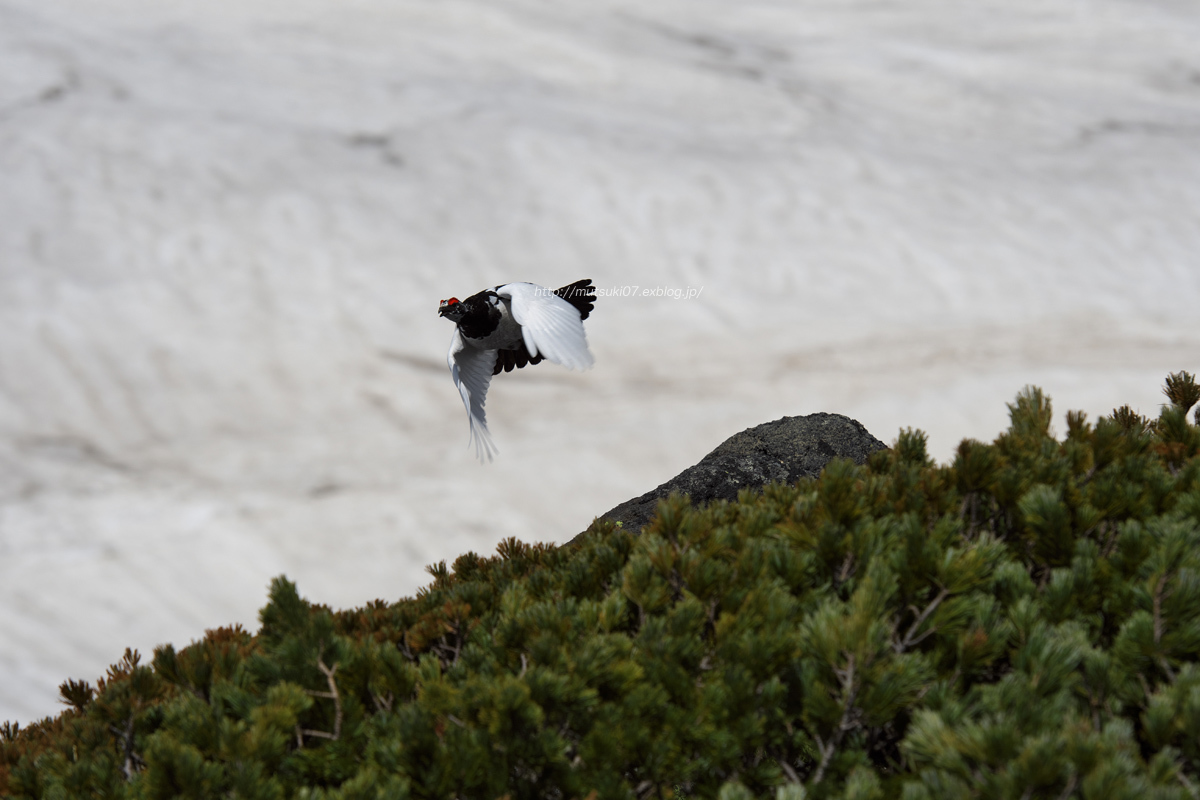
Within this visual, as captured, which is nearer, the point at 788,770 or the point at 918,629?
the point at 788,770

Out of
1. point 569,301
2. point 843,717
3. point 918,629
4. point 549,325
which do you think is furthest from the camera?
point 569,301

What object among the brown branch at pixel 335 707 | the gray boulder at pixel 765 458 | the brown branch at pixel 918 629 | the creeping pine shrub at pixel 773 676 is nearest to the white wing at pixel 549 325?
the creeping pine shrub at pixel 773 676

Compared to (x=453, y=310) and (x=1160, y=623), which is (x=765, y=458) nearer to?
(x=453, y=310)

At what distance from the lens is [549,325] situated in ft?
17.9

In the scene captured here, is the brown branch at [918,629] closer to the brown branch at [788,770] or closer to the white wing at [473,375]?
the brown branch at [788,770]

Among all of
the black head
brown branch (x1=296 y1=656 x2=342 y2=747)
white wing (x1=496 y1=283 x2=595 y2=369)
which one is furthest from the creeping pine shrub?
the black head

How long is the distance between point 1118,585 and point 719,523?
1.53 metres

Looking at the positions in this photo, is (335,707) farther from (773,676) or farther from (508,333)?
(508,333)

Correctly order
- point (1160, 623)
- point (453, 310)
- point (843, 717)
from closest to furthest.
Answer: point (843, 717) → point (1160, 623) → point (453, 310)

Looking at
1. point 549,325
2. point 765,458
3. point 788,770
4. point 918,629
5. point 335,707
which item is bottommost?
point 765,458

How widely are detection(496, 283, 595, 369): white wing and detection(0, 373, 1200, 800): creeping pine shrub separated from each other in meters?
1.48

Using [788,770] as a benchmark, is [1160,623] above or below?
above

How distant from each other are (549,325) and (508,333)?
0.77 metres

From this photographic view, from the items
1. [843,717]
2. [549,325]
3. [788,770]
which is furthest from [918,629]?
[549,325]
